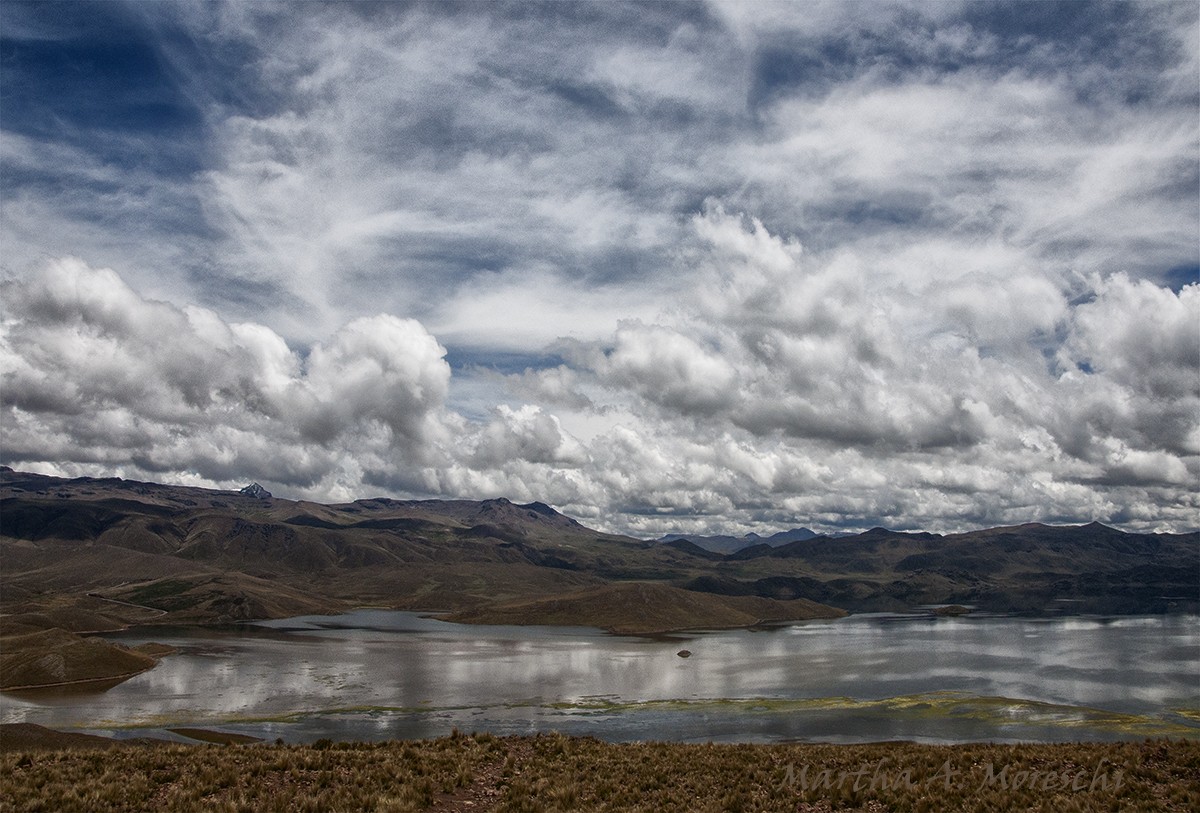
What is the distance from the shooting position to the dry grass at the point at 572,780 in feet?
85.2

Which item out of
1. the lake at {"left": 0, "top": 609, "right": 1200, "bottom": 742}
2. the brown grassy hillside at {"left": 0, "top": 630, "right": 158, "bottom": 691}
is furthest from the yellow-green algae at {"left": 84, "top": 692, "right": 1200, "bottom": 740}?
the brown grassy hillside at {"left": 0, "top": 630, "right": 158, "bottom": 691}

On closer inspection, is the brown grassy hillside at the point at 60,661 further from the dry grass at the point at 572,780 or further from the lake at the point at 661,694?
the dry grass at the point at 572,780

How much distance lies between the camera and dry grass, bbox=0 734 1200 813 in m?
26.0

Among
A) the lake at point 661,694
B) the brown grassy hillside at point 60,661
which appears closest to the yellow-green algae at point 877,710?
the lake at point 661,694

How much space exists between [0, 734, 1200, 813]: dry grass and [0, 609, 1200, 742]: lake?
37.8 metres

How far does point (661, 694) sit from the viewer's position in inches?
4092

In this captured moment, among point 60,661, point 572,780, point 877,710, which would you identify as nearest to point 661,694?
point 877,710

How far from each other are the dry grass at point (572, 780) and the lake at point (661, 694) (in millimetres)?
37830

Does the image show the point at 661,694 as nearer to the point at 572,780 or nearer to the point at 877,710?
the point at 877,710

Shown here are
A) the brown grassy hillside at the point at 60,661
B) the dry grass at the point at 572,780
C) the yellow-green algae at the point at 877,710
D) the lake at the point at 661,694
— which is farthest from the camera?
the brown grassy hillside at the point at 60,661

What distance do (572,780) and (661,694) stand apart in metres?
79.1

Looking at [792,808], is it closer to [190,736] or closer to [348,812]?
[348,812]

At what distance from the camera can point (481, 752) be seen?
33344mm

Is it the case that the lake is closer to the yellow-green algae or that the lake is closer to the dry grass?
the yellow-green algae
